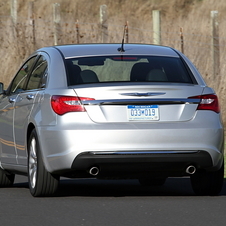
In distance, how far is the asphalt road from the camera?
24.3 feet

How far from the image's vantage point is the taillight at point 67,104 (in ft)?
27.6

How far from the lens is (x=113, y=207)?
8.26m

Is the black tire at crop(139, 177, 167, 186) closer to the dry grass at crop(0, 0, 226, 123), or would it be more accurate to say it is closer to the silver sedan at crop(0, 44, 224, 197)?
the silver sedan at crop(0, 44, 224, 197)

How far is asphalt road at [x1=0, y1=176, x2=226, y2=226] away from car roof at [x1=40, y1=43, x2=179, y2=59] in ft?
5.23

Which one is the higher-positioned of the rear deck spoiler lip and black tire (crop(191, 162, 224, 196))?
the rear deck spoiler lip

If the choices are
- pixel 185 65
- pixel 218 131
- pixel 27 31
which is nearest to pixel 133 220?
pixel 218 131

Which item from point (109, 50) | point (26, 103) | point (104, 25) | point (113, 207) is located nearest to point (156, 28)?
point (104, 25)

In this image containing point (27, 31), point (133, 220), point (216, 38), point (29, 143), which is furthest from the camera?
point (27, 31)

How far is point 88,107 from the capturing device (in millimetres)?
8398

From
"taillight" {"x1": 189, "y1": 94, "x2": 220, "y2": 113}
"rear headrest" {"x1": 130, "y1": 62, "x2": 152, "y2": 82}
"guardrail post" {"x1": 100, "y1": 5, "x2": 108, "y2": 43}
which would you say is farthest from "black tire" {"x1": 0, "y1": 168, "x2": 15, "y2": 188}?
"guardrail post" {"x1": 100, "y1": 5, "x2": 108, "y2": 43}

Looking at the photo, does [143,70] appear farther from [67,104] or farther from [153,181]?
[153,181]

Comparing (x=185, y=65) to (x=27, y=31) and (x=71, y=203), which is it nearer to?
(x=71, y=203)

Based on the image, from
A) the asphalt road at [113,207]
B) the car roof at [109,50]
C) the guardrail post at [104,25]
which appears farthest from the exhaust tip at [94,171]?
the guardrail post at [104,25]

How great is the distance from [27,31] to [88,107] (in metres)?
17.4
